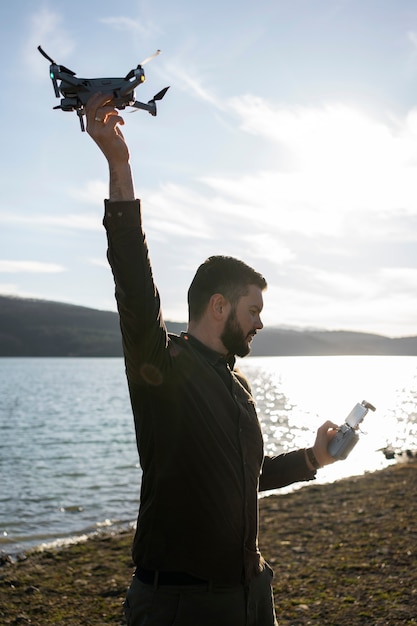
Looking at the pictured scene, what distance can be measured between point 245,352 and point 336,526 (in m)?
10.6

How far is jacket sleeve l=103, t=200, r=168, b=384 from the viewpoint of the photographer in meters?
2.93

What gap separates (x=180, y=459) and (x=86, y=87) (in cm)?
188

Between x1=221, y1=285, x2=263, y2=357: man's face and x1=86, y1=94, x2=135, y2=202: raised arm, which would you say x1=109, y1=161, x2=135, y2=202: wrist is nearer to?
x1=86, y1=94, x2=135, y2=202: raised arm

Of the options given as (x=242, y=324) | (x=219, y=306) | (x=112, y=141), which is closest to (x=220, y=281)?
(x=219, y=306)

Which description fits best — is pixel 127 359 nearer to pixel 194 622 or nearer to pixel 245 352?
pixel 245 352

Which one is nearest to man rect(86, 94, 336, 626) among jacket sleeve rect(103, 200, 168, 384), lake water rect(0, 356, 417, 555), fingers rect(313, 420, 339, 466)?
jacket sleeve rect(103, 200, 168, 384)

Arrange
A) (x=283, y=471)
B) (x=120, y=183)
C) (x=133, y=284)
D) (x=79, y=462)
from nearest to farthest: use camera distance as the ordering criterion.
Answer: (x=133, y=284) → (x=120, y=183) → (x=283, y=471) → (x=79, y=462)

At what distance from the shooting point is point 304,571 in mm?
9602

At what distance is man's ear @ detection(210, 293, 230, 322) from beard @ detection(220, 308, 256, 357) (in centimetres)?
4

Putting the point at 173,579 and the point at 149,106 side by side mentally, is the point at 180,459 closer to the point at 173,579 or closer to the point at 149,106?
the point at 173,579

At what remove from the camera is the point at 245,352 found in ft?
11.8

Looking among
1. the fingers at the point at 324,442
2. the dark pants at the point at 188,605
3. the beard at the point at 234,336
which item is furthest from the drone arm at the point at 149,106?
the dark pants at the point at 188,605

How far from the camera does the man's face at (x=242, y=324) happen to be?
356cm

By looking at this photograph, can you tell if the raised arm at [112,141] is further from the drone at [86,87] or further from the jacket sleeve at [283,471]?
the jacket sleeve at [283,471]
